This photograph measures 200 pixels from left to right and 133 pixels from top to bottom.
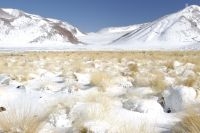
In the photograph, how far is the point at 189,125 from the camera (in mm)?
3438

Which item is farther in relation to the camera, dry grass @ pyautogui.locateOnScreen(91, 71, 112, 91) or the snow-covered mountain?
the snow-covered mountain

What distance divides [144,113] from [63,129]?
3.45 feet

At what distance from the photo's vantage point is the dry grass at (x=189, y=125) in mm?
3256

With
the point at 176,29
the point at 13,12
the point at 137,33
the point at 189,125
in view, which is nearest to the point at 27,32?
the point at 137,33

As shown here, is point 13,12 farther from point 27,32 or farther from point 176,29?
point 176,29

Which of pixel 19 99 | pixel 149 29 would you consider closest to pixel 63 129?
pixel 19 99

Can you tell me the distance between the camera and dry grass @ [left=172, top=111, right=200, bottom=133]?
128 inches

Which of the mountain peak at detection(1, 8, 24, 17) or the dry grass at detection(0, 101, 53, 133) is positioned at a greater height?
the mountain peak at detection(1, 8, 24, 17)

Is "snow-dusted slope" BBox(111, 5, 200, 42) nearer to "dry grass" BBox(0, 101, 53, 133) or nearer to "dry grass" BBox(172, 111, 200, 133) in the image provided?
"dry grass" BBox(172, 111, 200, 133)

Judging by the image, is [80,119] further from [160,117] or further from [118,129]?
[160,117]

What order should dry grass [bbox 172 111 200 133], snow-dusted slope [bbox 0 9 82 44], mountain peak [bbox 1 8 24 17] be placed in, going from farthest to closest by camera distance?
mountain peak [bbox 1 8 24 17]
snow-dusted slope [bbox 0 9 82 44]
dry grass [bbox 172 111 200 133]

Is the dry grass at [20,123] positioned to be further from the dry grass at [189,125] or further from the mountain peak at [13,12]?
the mountain peak at [13,12]

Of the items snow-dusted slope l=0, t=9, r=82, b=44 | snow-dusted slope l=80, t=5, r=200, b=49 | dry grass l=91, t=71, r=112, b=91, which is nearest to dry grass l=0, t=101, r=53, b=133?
dry grass l=91, t=71, r=112, b=91

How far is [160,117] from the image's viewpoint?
4.36 meters
